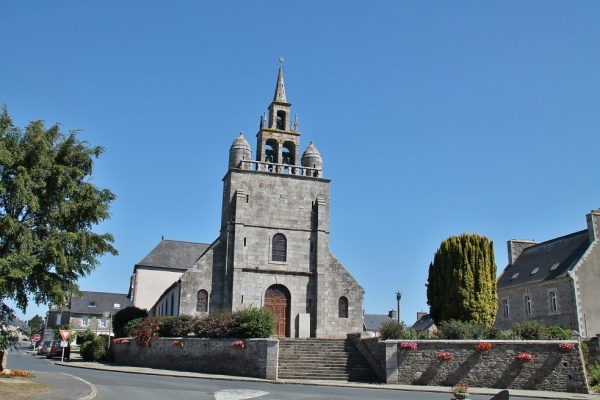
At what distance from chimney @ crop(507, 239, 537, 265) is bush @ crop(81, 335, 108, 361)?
3248 centimetres

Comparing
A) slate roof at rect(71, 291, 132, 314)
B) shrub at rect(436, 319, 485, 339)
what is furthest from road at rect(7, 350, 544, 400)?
slate roof at rect(71, 291, 132, 314)

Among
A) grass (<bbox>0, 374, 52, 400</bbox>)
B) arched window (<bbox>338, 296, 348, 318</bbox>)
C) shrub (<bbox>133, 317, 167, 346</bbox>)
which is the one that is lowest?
grass (<bbox>0, 374, 52, 400</bbox>)

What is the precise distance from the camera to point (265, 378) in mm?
22062

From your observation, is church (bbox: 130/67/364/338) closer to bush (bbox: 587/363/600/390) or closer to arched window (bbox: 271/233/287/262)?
arched window (bbox: 271/233/287/262)

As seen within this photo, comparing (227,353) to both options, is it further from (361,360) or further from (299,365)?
(361,360)

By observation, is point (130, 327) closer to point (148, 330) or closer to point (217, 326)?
point (148, 330)

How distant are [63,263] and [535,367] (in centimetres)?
1666

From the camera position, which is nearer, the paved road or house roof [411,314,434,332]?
the paved road

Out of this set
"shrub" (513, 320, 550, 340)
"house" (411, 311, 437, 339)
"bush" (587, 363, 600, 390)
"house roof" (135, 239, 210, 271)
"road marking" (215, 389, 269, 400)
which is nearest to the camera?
"road marking" (215, 389, 269, 400)

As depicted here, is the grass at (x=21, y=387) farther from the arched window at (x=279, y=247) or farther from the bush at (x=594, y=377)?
the bush at (x=594, y=377)

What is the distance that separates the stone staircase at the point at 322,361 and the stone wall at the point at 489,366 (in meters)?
1.48

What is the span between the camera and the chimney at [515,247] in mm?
46719

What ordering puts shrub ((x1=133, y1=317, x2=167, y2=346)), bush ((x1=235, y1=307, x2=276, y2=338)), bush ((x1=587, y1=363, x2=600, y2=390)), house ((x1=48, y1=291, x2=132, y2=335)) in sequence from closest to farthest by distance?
bush ((x1=587, y1=363, x2=600, y2=390))
bush ((x1=235, y1=307, x2=276, y2=338))
shrub ((x1=133, y1=317, x2=167, y2=346))
house ((x1=48, y1=291, x2=132, y2=335))

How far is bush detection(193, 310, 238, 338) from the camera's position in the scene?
24.6 meters
